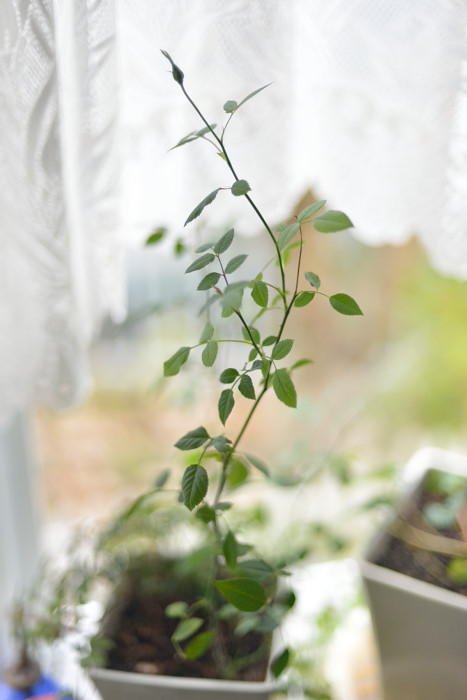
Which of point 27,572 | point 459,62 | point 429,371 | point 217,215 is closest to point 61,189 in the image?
point 217,215

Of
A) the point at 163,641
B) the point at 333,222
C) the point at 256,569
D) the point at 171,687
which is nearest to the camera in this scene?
the point at 333,222

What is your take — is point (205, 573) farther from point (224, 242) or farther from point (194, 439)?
point (224, 242)

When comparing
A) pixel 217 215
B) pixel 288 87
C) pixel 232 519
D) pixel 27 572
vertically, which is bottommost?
pixel 27 572

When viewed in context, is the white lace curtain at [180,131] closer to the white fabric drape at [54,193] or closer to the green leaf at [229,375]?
the white fabric drape at [54,193]

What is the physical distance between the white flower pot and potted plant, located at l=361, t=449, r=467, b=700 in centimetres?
16

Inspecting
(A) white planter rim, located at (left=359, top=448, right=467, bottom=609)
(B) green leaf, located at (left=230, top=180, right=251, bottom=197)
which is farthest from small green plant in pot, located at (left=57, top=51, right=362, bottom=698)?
(A) white planter rim, located at (left=359, top=448, right=467, bottom=609)

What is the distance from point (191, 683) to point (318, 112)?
2.04 ft

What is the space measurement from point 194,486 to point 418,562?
0.41m

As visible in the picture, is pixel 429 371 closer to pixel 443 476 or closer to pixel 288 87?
pixel 443 476

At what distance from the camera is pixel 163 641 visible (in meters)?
0.81

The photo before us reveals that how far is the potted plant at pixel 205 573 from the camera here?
0.53 meters

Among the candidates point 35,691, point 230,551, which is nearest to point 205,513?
point 230,551

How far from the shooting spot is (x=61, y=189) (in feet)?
1.99

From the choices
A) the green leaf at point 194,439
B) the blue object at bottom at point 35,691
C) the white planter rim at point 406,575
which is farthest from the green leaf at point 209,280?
the blue object at bottom at point 35,691
